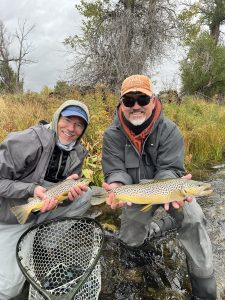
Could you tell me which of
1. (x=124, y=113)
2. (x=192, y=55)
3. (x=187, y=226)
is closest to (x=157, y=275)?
(x=187, y=226)

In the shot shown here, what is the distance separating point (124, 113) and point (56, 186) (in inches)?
39.0

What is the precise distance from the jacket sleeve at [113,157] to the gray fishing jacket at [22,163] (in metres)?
0.54

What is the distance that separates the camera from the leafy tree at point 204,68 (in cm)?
2359

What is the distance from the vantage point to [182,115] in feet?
30.6

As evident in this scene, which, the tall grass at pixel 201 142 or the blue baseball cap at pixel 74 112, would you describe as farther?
the tall grass at pixel 201 142

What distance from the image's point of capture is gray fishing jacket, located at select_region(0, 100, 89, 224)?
307cm

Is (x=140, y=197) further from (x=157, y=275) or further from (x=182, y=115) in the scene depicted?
(x=182, y=115)

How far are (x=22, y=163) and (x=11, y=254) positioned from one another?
859mm

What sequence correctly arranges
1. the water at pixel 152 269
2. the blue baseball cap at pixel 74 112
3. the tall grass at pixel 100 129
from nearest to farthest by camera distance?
the water at pixel 152 269, the blue baseball cap at pixel 74 112, the tall grass at pixel 100 129

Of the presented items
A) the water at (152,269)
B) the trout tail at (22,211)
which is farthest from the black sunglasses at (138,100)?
the water at (152,269)

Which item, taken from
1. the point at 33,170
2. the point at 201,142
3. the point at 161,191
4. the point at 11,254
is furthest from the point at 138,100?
the point at 201,142

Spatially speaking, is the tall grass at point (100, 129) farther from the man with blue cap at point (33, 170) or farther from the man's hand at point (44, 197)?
the man's hand at point (44, 197)

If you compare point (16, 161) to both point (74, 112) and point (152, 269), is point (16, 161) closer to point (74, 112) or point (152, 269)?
point (74, 112)

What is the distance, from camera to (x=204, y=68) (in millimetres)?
24031
